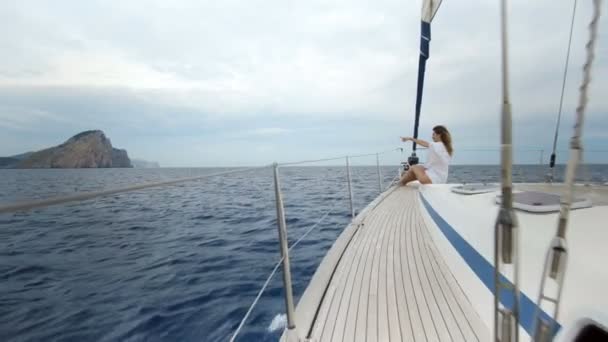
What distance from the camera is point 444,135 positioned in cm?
328

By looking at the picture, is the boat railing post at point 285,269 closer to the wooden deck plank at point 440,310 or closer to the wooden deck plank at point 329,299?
the wooden deck plank at point 329,299

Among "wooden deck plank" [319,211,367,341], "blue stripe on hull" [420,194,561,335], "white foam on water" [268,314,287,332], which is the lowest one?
"white foam on water" [268,314,287,332]


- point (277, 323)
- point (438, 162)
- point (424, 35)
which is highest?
point (424, 35)

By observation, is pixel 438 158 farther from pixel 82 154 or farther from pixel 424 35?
pixel 82 154

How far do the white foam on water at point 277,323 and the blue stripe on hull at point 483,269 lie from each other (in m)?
1.04

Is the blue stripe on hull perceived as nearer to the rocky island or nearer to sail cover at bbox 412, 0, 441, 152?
sail cover at bbox 412, 0, 441, 152

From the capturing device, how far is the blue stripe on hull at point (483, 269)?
71cm

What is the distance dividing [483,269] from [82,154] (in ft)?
218

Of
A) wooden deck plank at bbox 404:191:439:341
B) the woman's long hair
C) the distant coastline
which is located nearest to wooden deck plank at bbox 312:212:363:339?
wooden deck plank at bbox 404:191:439:341

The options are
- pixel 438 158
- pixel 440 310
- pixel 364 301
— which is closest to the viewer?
pixel 440 310

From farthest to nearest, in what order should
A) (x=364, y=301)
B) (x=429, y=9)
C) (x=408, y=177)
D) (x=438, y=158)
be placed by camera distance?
(x=408, y=177)
(x=438, y=158)
(x=429, y=9)
(x=364, y=301)

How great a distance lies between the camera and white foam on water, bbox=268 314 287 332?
154cm

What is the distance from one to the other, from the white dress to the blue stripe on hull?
72.3 inches

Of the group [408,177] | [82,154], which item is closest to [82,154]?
[82,154]
